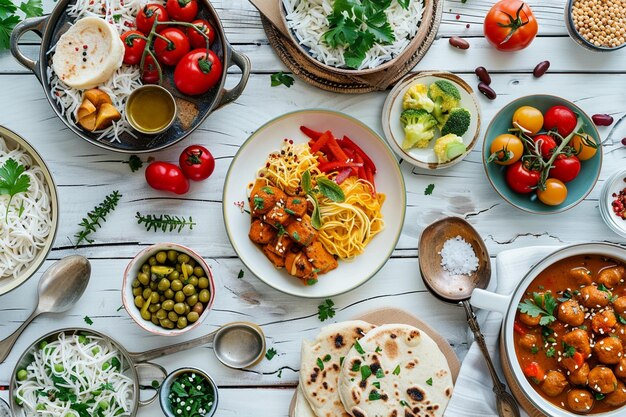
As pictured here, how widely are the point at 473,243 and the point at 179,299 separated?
1903 mm

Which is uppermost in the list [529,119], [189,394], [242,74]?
[242,74]

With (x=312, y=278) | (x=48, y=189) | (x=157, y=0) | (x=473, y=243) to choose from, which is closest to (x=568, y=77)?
(x=473, y=243)

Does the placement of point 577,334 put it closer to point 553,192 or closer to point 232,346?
point 553,192

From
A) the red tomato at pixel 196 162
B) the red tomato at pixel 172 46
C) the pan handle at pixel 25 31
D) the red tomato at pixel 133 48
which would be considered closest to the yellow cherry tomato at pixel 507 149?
the red tomato at pixel 196 162

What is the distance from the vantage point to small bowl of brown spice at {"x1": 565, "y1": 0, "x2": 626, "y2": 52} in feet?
13.6

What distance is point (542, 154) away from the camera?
4035mm

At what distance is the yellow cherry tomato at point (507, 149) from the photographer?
3.97 metres

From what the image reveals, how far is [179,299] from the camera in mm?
3902

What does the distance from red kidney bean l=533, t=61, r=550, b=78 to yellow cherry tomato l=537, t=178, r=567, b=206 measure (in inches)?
29.0

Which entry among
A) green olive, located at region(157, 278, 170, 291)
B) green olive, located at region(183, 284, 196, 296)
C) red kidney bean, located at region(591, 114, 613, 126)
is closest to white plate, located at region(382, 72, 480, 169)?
red kidney bean, located at region(591, 114, 613, 126)

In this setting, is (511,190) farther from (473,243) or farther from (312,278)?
(312,278)

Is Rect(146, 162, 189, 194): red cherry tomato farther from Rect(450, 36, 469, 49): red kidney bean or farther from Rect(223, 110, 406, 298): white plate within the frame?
Rect(450, 36, 469, 49): red kidney bean

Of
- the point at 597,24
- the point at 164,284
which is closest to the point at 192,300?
the point at 164,284

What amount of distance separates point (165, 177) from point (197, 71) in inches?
27.0
